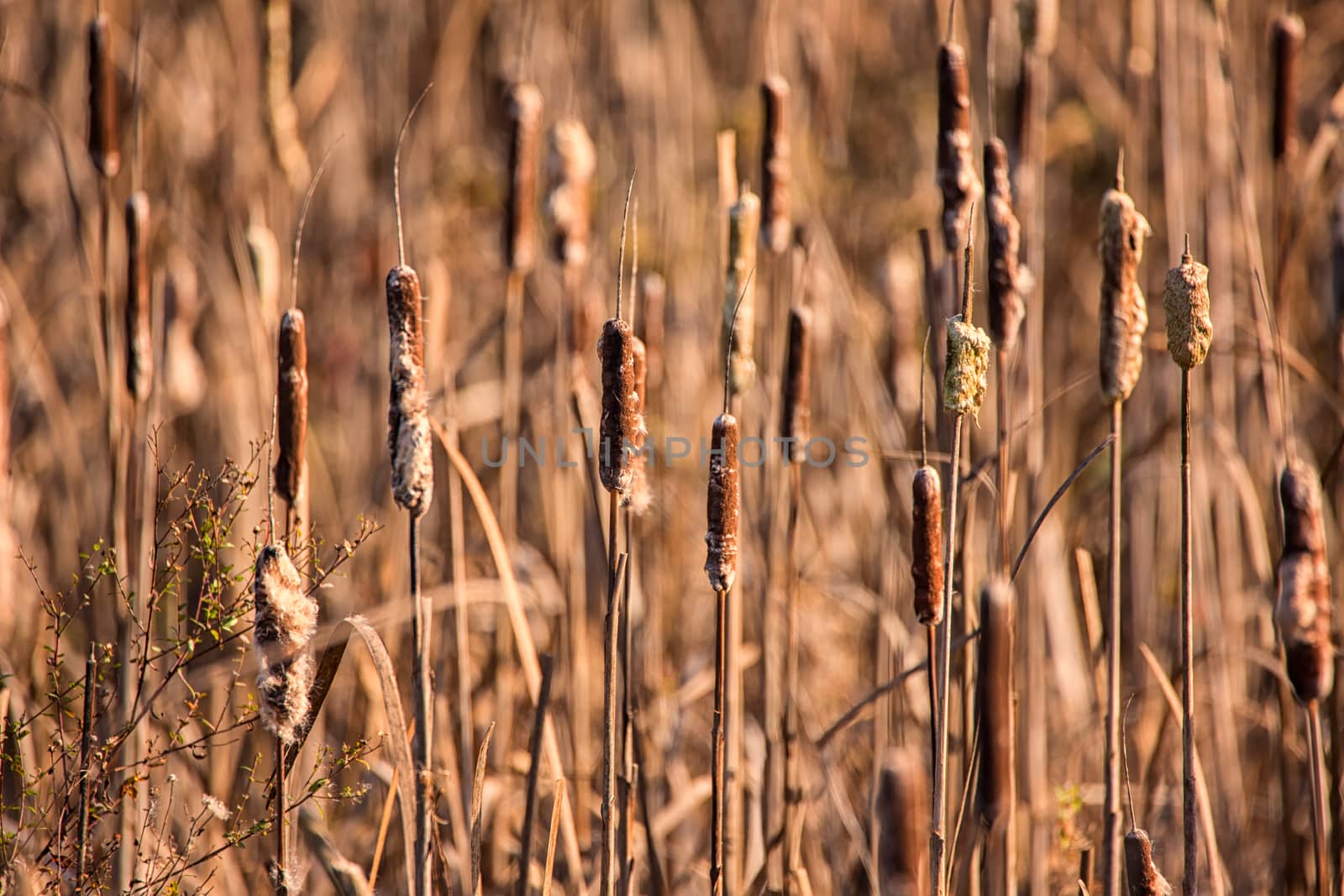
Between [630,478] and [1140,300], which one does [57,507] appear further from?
[1140,300]

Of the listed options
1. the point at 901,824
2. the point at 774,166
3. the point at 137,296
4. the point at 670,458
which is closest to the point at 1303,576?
the point at 901,824

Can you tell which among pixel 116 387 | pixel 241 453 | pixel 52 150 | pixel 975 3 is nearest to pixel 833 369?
pixel 975 3

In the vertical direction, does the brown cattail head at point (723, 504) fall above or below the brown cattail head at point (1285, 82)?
below

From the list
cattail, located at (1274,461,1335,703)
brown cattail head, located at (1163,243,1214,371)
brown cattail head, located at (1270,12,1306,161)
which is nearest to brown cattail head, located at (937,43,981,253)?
brown cattail head, located at (1163,243,1214,371)

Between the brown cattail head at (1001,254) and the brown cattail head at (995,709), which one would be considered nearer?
the brown cattail head at (995,709)

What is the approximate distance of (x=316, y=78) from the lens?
327 centimetres

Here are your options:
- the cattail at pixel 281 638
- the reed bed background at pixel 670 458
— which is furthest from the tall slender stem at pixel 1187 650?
the cattail at pixel 281 638

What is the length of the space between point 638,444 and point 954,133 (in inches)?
23.1

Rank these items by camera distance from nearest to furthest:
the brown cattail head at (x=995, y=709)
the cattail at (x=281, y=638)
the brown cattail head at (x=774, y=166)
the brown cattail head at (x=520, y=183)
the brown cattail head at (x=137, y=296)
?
1. the brown cattail head at (x=995, y=709)
2. the cattail at (x=281, y=638)
3. the brown cattail head at (x=137, y=296)
4. the brown cattail head at (x=774, y=166)
5. the brown cattail head at (x=520, y=183)

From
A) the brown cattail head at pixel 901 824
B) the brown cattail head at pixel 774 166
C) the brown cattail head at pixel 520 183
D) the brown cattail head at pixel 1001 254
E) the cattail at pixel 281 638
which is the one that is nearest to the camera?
the brown cattail head at pixel 901 824

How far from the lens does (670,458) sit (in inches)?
97.3

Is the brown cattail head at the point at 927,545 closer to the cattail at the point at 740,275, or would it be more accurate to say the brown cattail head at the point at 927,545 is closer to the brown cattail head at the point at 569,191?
the cattail at the point at 740,275

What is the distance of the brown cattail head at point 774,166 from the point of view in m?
1.54

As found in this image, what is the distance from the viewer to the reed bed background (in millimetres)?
1172
